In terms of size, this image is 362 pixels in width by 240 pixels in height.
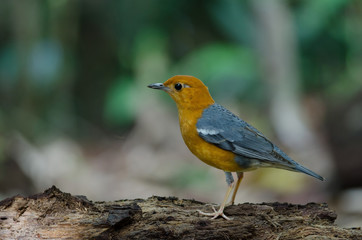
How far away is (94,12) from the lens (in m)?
15.3

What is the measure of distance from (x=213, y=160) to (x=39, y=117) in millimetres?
8789

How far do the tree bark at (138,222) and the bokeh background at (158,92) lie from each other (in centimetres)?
589

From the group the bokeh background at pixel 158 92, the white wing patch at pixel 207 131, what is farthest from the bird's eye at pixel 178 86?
the bokeh background at pixel 158 92

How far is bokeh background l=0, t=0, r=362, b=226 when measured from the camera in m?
11.4

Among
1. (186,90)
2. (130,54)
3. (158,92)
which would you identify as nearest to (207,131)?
(186,90)

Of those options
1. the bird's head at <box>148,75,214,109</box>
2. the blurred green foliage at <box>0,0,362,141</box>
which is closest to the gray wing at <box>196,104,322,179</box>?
the bird's head at <box>148,75,214,109</box>

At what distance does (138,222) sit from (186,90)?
1502 millimetres

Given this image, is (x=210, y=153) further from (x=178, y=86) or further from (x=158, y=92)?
(x=158, y=92)

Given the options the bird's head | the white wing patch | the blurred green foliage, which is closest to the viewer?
the white wing patch

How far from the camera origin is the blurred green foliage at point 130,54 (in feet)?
42.5

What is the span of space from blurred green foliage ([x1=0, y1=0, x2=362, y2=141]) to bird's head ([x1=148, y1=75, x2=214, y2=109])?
7.28 meters

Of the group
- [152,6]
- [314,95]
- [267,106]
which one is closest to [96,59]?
[152,6]

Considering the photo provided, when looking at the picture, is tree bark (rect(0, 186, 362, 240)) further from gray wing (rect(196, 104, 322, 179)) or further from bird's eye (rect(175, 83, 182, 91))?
bird's eye (rect(175, 83, 182, 91))

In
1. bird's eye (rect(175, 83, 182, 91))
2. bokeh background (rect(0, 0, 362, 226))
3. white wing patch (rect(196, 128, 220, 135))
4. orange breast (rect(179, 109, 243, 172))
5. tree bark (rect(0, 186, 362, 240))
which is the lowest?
tree bark (rect(0, 186, 362, 240))
